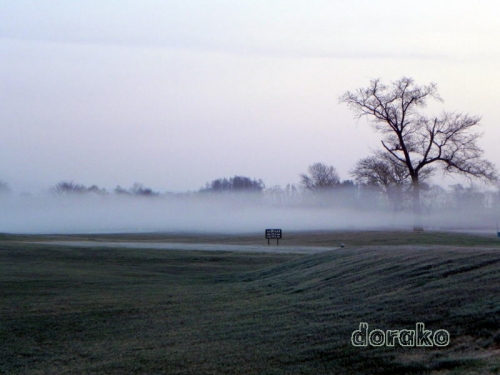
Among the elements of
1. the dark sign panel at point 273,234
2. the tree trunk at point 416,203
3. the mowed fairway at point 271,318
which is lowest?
the mowed fairway at point 271,318

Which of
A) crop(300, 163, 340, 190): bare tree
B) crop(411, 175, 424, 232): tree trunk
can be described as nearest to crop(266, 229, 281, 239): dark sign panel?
crop(411, 175, 424, 232): tree trunk

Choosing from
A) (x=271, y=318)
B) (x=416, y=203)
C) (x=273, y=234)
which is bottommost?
(x=271, y=318)

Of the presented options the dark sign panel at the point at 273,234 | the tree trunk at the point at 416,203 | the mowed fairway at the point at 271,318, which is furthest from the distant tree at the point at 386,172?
the mowed fairway at the point at 271,318

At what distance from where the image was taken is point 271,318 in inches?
498

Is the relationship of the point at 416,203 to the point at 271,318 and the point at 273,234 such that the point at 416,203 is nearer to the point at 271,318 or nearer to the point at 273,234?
the point at 273,234

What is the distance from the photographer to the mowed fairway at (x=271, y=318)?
879cm

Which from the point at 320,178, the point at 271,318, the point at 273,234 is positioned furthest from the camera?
the point at 320,178

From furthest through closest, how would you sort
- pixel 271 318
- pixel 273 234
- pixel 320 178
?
pixel 320 178
pixel 273 234
pixel 271 318

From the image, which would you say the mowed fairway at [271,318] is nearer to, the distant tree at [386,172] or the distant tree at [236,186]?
the distant tree at [386,172]

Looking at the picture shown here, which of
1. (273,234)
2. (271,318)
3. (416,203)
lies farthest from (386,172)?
(271,318)

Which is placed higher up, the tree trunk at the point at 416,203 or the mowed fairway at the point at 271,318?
the tree trunk at the point at 416,203

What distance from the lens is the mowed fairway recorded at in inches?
346

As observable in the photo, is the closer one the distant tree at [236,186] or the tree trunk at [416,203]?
the tree trunk at [416,203]

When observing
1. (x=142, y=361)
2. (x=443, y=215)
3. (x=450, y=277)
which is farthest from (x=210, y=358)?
(x=443, y=215)
